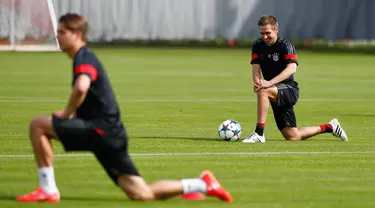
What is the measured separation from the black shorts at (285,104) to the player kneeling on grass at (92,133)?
5732 millimetres

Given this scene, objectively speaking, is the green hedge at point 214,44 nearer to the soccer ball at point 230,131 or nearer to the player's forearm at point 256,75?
the player's forearm at point 256,75

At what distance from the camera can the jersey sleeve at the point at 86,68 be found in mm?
8797

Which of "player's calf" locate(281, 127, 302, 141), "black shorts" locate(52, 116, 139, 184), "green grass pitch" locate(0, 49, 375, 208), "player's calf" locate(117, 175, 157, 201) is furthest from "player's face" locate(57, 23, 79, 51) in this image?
"player's calf" locate(281, 127, 302, 141)

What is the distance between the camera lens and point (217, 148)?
13633 mm

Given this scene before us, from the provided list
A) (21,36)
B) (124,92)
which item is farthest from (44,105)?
(21,36)

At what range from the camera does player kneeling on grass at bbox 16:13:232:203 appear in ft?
28.9

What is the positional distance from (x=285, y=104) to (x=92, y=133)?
6.28 meters

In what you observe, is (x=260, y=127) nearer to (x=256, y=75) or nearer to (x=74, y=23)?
(x=256, y=75)

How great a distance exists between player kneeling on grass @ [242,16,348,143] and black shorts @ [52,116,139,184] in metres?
5.59

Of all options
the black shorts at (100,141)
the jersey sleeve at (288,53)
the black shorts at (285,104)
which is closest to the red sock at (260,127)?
the black shorts at (285,104)

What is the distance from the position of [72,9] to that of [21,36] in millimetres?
22185

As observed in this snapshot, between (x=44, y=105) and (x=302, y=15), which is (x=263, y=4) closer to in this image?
(x=302, y=15)

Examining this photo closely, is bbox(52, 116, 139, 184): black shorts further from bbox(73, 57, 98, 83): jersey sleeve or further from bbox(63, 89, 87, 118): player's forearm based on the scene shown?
bbox(73, 57, 98, 83): jersey sleeve

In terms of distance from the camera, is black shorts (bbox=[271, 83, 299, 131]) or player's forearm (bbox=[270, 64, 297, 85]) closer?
player's forearm (bbox=[270, 64, 297, 85])
